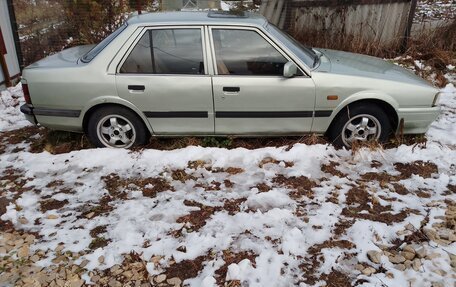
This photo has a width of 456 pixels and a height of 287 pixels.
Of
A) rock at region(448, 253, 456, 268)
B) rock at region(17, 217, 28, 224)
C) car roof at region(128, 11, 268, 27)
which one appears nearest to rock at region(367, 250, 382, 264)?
rock at region(448, 253, 456, 268)

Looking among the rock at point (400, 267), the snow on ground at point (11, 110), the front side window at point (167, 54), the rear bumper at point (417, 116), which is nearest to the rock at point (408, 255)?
the rock at point (400, 267)

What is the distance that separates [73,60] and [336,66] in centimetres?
316

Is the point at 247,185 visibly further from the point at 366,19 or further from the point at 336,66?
the point at 366,19

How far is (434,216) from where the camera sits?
3.49m

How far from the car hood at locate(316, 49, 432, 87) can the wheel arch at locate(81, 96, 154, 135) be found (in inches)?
82.3

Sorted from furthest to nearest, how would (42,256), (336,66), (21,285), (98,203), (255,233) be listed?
1. (336,66)
2. (98,203)
3. (255,233)
4. (42,256)
5. (21,285)

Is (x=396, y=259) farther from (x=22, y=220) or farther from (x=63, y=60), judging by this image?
(x=63, y=60)

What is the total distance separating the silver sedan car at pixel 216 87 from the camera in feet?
13.9

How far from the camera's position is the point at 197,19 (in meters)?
4.30

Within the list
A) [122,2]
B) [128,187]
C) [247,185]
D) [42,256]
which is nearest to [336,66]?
[247,185]

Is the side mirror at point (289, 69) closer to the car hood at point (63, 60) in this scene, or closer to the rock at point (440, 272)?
the rock at point (440, 272)

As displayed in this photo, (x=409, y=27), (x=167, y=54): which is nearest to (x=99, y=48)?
(x=167, y=54)

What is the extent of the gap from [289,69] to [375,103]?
1.14m

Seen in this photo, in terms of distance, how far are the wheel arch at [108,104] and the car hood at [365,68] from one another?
2.09 meters
